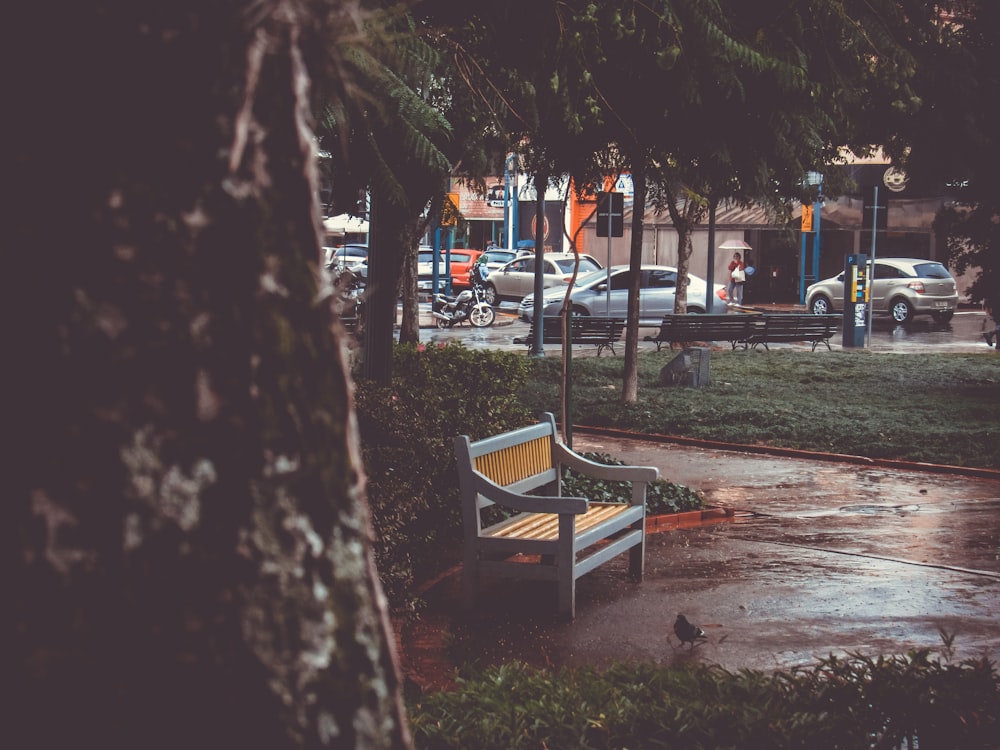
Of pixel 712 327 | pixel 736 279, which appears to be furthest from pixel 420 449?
pixel 736 279

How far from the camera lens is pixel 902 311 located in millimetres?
34844

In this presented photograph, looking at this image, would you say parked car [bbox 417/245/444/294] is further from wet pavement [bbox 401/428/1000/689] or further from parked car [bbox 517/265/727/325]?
wet pavement [bbox 401/428/1000/689]

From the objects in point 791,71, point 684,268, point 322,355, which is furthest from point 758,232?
point 322,355

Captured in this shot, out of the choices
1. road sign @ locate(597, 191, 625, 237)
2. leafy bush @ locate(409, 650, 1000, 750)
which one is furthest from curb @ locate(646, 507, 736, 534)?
road sign @ locate(597, 191, 625, 237)

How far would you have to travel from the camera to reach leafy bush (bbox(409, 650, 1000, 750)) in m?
3.77

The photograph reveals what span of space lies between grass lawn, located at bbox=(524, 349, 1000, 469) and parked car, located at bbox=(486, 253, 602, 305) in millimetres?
16304

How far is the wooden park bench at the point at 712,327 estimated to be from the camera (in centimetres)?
2373

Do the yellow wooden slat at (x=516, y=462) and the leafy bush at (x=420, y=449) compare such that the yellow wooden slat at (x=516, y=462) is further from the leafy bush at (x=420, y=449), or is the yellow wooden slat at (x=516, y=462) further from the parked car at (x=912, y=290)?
the parked car at (x=912, y=290)

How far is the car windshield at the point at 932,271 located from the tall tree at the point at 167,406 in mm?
35053

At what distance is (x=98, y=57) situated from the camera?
142cm

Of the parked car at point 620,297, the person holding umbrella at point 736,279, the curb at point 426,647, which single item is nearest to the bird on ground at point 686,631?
the curb at point 426,647

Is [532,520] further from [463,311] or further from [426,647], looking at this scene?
[463,311]

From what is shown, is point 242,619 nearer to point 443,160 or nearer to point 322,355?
point 322,355

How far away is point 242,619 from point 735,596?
19.0 feet
